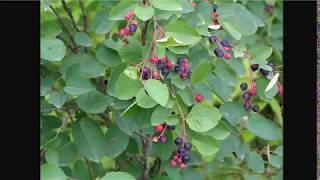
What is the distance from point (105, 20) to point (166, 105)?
43 centimetres

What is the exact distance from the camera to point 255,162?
4.54 feet

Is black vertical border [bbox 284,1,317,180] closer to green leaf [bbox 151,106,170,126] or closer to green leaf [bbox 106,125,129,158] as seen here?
green leaf [bbox 151,106,170,126]

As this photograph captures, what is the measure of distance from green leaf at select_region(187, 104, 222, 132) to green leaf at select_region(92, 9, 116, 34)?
1.35 ft

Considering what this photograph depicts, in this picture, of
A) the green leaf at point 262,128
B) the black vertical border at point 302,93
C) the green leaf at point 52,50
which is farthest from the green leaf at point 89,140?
the black vertical border at point 302,93

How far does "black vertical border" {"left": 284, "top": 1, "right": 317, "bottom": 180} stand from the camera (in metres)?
0.92

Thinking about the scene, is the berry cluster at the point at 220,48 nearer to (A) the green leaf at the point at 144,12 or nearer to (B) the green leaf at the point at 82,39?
(A) the green leaf at the point at 144,12

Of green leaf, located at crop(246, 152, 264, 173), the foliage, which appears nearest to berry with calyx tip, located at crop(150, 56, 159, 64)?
the foliage

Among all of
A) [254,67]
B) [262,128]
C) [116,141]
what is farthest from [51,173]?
[262,128]

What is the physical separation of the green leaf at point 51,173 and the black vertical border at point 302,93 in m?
0.38

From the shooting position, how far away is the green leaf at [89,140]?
4.11 ft

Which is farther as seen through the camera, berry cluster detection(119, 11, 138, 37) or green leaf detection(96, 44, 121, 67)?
green leaf detection(96, 44, 121, 67)

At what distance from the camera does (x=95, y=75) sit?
125 centimetres
